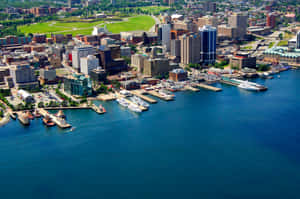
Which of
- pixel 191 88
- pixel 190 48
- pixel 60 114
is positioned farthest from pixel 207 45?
pixel 60 114

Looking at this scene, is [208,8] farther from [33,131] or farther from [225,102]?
[33,131]

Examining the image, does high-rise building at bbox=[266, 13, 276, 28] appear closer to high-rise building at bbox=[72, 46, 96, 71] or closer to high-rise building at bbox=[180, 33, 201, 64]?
high-rise building at bbox=[180, 33, 201, 64]

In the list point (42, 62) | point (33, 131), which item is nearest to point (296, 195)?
point (33, 131)

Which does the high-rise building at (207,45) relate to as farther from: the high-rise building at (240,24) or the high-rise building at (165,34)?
the high-rise building at (240,24)

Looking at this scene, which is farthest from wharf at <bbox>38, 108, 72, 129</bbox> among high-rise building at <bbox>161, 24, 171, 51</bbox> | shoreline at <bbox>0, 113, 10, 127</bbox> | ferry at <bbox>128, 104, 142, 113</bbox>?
high-rise building at <bbox>161, 24, 171, 51</bbox>

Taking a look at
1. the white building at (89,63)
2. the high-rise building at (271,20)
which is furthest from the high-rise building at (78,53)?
the high-rise building at (271,20)

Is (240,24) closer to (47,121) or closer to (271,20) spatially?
(271,20)
